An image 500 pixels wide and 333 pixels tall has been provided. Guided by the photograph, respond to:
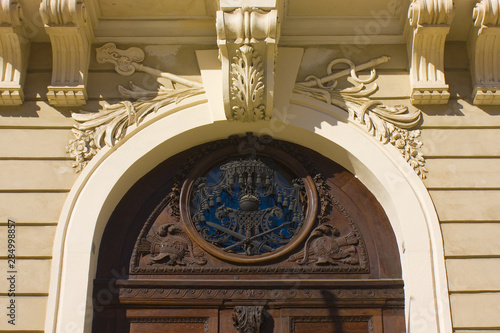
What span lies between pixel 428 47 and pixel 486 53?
0.57 metres

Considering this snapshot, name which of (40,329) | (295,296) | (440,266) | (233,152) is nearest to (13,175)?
(40,329)

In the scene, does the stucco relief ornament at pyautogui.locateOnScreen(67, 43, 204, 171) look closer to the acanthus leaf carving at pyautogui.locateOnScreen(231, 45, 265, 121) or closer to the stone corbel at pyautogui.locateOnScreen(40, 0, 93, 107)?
the stone corbel at pyautogui.locateOnScreen(40, 0, 93, 107)

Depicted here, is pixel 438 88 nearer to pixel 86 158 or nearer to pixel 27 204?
pixel 86 158

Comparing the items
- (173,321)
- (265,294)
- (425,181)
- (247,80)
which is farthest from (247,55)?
(173,321)

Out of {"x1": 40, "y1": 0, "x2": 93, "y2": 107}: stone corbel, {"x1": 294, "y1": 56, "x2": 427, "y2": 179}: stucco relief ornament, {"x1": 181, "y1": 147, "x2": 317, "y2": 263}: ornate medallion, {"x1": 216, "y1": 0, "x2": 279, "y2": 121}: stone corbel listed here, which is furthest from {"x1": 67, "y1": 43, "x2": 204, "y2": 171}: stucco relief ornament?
{"x1": 294, "y1": 56, "x2": 427, "y2": 179}: stucco relief ornament

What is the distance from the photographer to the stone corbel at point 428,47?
6676 millimetres

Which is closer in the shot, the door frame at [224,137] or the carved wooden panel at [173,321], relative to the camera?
the door frame at [224,137]

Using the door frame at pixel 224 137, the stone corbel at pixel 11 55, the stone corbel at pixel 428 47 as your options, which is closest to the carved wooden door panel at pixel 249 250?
the door frame at pixel 224 137

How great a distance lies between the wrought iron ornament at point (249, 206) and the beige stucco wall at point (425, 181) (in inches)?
43.0

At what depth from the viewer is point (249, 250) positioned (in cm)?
667

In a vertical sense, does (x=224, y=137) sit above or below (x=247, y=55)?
below

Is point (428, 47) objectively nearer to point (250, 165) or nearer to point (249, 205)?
point (250, 165)

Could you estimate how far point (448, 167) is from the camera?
6621 millimetres

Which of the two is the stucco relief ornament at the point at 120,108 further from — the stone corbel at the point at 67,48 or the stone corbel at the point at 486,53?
the stone corbel at the point at 486,53
